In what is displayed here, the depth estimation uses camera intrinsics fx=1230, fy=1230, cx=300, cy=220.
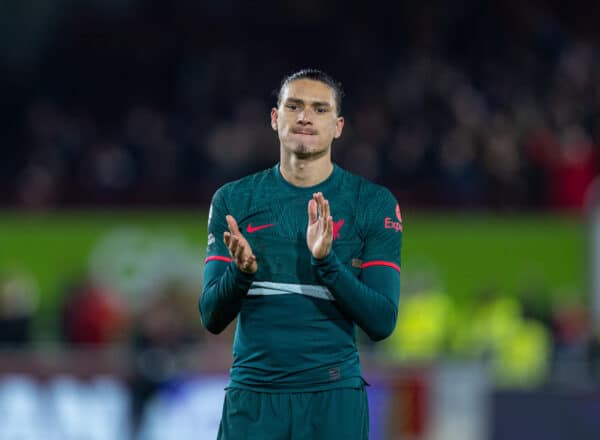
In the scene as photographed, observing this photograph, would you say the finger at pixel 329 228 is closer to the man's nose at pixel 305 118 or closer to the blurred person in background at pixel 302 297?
the blurred person in background at pixel 302 297

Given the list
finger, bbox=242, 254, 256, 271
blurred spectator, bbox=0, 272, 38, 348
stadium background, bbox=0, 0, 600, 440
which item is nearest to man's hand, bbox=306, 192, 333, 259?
finger, bbox=242, 254, 256, 271

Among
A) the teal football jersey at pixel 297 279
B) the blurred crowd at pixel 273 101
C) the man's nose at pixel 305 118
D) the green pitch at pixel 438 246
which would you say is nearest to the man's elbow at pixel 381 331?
the teal football jersey at pixel 297 279

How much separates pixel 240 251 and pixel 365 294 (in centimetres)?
39

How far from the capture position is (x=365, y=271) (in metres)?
3.68

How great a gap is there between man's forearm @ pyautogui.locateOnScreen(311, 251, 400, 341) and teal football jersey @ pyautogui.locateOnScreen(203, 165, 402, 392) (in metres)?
0.06

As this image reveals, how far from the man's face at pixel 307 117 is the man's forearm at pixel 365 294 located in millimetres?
409

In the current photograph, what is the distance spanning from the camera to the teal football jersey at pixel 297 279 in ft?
12.0

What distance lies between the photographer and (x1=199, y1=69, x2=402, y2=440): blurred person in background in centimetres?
362

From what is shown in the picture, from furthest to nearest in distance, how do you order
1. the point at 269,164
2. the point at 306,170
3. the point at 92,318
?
1. the point at 269,164
2. the point at 92,318
3. the point at 306,170

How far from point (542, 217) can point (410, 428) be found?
4.02 m

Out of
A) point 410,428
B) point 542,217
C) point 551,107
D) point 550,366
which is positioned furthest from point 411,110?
point 410,428

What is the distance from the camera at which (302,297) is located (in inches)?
144

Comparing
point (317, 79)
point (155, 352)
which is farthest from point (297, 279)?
point (155, 352)

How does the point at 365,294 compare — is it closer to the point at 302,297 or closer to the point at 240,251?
the point at 302,297
